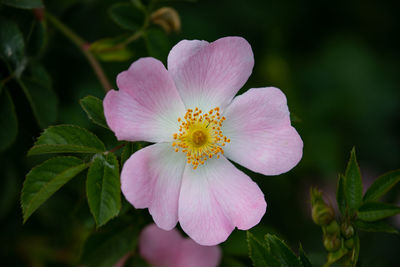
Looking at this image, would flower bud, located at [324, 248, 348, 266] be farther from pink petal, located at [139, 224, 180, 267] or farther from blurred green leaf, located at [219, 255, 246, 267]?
pink petal, located at [139, 224, 180, 267]

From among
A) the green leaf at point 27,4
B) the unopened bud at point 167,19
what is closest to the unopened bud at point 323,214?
the unopened bud at point 167,19

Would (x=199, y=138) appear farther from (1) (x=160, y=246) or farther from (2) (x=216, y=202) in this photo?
(1) (x=160, y=246)

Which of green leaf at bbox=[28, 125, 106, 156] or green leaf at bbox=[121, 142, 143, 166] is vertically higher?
green leaf at bbox=[28, 125, 106, 156]

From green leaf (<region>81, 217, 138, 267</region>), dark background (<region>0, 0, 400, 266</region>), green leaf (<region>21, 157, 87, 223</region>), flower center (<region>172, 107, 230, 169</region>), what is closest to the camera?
green leaf (<region>21, 157, 87, 223</region>)

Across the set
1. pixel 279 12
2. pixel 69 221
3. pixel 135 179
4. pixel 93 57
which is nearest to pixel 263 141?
pixel 135 179

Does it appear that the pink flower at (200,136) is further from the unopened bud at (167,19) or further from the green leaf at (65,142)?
the unopened bud at (167,19)

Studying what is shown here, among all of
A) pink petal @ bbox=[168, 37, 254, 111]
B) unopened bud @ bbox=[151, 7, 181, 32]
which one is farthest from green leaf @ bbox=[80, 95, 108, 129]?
unopened bud @ bbox=[151, 7, 181, 32]

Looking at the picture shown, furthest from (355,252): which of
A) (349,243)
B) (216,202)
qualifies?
(216,202)
